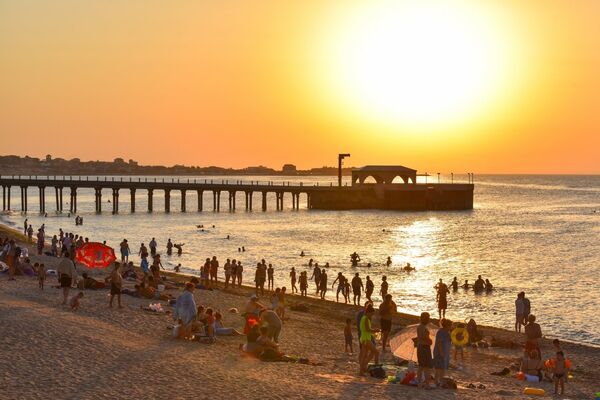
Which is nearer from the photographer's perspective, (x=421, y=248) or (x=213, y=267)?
(x=213, y=267)

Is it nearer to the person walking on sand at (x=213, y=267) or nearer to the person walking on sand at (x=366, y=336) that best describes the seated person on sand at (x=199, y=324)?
the person walking on sand at (x=366, y=336)

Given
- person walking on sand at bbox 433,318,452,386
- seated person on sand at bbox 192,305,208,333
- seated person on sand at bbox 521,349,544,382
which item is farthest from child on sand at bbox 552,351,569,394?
seated person on sand at bbox 192,305,208,333

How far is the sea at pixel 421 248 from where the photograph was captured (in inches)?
1273

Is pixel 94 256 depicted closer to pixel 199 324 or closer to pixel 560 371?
pixel 199 324

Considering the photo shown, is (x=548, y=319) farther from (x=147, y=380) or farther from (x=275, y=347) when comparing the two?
(x=147, y=380)

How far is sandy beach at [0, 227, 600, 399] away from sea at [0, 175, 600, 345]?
959 centimetres

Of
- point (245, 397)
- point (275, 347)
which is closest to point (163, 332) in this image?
point (275, 347)

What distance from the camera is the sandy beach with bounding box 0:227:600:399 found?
513 inches

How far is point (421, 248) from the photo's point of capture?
194 ft

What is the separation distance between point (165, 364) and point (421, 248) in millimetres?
46129

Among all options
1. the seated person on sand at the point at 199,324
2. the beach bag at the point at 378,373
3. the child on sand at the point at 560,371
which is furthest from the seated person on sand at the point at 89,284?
the child on sand at the point at 560,371

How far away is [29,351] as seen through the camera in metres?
14.9

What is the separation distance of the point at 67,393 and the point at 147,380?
1.47m

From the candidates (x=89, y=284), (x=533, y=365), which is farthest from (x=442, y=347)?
(x=89, y=284)
